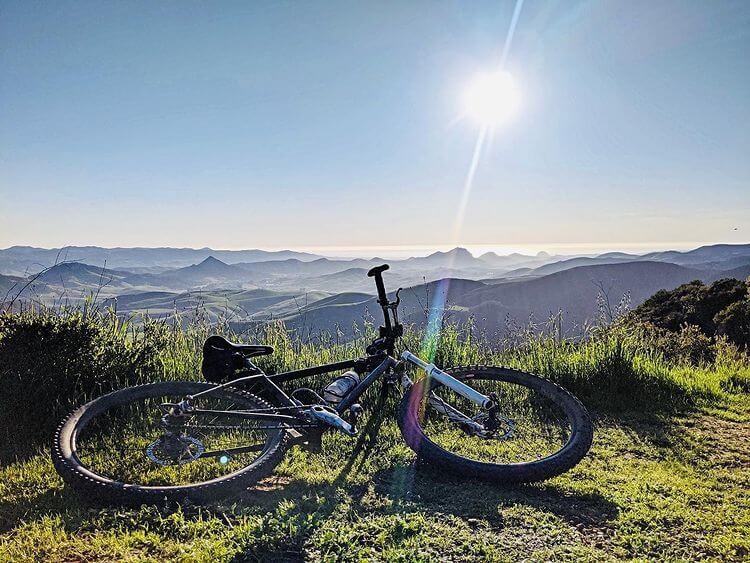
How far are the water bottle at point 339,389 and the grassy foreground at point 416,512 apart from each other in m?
0.56

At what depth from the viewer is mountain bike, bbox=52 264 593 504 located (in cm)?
358

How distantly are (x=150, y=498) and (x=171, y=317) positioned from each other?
462cm

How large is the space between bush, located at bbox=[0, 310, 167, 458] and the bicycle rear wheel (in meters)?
0.65

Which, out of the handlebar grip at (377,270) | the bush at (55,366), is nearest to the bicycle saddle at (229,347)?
the handlebar grip at (377,270)

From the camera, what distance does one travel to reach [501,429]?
4.44 m

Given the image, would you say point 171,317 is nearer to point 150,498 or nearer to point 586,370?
point 150,498

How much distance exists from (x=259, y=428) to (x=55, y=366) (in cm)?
275

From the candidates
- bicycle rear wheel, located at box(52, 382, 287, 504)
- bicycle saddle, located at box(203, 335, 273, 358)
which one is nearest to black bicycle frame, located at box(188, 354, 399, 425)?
bicycle rear wheel, located at box(52, 382, 287, 504)

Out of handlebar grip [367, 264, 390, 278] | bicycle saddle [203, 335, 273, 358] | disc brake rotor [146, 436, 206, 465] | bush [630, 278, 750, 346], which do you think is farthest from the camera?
bush [630, 278, 750, 346]

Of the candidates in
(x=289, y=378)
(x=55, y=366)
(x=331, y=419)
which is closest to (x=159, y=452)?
(x=289, y=378)

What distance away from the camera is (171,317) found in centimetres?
743

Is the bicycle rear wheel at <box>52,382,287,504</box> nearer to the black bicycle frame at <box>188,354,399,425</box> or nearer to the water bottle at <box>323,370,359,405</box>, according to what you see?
the black bicycle frame at <box>188,354,399,425</box>

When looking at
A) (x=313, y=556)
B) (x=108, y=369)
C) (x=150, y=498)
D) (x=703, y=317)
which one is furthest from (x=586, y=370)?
(x=703, y=317)

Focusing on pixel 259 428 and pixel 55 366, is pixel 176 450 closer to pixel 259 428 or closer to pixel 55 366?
pixel 259 428
